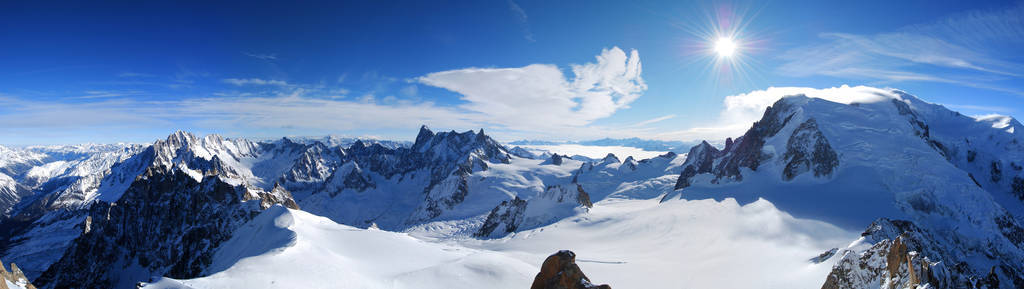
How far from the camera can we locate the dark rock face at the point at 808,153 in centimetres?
4231

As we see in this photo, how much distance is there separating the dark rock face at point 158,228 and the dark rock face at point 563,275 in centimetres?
5396

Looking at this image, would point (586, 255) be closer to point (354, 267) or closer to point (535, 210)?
point (354, 267)

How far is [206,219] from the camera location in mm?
57906

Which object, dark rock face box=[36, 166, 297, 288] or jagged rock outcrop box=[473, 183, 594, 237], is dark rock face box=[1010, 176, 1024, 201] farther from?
dark rock face box=[36, 166, 297, 288]

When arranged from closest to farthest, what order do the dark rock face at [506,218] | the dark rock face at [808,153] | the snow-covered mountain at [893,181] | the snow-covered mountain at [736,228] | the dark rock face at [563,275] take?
the dark rock face at [563,275]
the snow-covered mountain at [893,181]
the snow-covered mountain at [736,228]
the dark rock face at [808,153]
the dark rock face at [506,218]

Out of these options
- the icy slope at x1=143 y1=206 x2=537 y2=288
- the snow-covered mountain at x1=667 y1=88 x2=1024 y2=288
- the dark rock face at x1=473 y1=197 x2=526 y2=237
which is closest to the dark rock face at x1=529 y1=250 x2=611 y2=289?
the icy slope at x1=143 y1=206 x2=537 y2=288

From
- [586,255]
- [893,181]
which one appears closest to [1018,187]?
[893,181]

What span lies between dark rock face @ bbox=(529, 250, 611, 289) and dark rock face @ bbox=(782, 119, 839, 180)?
44986 millimetres

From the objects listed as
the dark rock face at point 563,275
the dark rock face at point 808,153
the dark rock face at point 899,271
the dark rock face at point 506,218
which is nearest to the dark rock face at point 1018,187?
the dark rock face at point 808,153

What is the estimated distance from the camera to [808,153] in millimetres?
44562

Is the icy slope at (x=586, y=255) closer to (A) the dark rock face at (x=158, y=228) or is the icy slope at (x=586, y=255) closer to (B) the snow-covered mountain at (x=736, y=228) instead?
(B) the snow-covered mountain at (x=736, y=228)

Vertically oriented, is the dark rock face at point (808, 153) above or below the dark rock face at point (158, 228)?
above

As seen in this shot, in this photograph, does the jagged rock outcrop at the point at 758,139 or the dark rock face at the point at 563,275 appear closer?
the dark rock face at the point at 563,275

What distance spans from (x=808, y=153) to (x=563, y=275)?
47.9 metres
